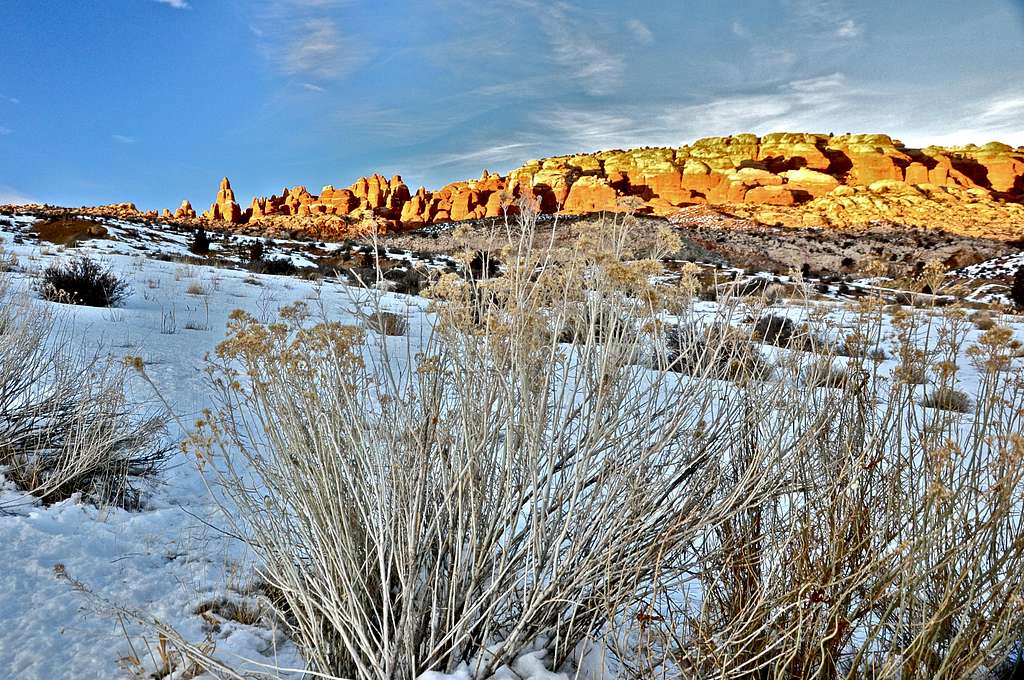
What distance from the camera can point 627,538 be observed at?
1.86 metres

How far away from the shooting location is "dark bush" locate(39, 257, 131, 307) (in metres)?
6.87

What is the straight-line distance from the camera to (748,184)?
74.8 metres

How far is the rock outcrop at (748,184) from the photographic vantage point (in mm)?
63469

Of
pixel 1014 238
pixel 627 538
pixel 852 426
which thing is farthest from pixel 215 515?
pixel 1014 238

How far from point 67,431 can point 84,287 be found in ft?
15.6

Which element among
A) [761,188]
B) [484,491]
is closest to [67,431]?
[484,491]

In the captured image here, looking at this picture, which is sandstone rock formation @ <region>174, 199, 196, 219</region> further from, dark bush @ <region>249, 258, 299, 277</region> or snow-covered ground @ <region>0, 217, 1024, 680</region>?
snow-covered ground @ <region>0, 217, 1024, 680</region>

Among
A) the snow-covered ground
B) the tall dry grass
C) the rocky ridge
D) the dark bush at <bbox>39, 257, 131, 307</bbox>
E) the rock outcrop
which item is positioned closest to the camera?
the tall dry grass

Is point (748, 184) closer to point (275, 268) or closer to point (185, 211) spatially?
point (275, 268)

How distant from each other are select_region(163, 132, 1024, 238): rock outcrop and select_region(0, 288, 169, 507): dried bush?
5544 cm

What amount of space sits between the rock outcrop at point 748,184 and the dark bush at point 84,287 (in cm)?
5149

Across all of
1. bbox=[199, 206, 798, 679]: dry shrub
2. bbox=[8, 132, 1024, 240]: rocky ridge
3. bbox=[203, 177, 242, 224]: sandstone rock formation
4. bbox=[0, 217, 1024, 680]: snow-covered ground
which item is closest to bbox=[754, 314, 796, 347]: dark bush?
bbox=[0, 217, 1024, 680]: snow-covered ground

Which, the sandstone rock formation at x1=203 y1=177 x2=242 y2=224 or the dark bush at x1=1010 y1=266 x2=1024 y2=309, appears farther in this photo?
the sandstone rock formation at x1=203 y1=177 x2=242 y2=224

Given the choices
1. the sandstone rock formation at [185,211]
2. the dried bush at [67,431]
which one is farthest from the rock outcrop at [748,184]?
the dried bush at [67,431]
